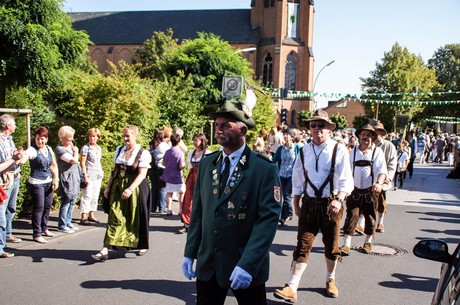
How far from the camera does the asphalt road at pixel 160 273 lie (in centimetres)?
495

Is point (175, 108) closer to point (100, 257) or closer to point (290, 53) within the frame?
point (100, 257)

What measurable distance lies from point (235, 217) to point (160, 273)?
3078 millimetres

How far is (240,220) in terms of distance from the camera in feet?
9.98

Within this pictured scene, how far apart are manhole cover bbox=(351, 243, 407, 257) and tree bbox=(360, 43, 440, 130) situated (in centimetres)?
3674

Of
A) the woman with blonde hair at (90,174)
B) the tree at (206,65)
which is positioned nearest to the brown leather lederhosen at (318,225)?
the woman with blonde hair at (90,174)

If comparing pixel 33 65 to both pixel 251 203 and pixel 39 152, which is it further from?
pixel 251 203

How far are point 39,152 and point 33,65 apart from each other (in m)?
7.69

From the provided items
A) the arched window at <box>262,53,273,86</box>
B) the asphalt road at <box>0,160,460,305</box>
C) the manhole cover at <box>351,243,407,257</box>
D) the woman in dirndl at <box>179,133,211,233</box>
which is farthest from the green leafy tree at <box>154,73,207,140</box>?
the arched window at <box>262,53,273,86</box>

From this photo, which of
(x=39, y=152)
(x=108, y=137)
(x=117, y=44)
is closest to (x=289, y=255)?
(x=39, y=152)

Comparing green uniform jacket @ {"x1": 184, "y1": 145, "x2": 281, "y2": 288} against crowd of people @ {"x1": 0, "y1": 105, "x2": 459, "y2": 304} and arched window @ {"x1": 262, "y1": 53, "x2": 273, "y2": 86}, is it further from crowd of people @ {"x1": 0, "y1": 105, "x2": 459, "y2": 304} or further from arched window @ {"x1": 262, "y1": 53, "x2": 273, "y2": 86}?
arched window @ {"x1": 262, "y1": 53, "x2": 273, "y2": 86}

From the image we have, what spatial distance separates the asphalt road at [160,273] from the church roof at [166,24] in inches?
2208

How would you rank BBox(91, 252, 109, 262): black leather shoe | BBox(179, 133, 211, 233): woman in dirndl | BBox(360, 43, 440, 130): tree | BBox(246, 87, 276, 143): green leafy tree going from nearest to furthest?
BBox(91, 252, 109, 262): black leather shoe
BBox(179, 133, 211, 233): woman in dirndl
BBox(246, 87, 276, 143): green leafy tree
BBox(360, 43, 440, 130): tree

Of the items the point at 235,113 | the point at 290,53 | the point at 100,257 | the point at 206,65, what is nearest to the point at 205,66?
the point at 206,65

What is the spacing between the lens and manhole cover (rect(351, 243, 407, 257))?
7.07m
